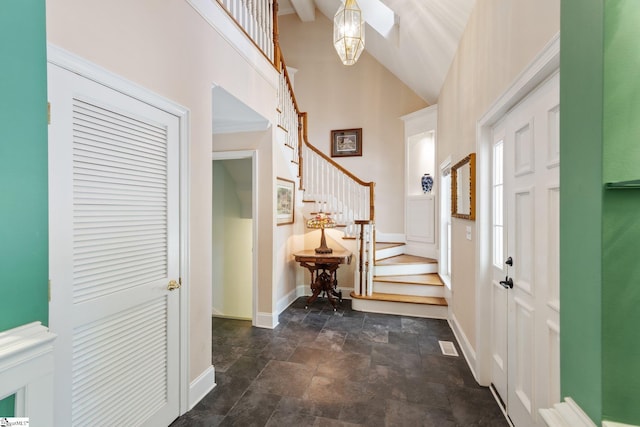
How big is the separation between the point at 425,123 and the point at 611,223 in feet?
14.6

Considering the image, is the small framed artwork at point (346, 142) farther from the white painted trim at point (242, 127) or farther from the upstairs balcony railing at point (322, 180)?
the white painted trim at point (242, 127)

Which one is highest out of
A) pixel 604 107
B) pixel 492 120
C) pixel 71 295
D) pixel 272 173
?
pixel 492 120

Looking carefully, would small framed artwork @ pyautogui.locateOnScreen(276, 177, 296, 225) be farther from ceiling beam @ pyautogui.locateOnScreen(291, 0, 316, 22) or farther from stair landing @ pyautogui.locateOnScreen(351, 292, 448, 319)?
ceiling beam @ pyautogui.locateOnScreen(291, 0, 316, 22)

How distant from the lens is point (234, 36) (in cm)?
246

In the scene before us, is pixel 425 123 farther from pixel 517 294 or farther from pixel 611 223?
pixel 611 223

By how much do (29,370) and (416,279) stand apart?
4.02m

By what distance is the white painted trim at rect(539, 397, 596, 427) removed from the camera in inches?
28.8

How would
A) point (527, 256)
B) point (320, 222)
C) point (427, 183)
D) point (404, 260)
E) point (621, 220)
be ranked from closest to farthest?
point (621, 220), point (527, 256), point (320, 222), point (404, 260), point (427, 183)

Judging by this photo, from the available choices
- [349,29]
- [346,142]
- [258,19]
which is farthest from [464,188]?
[346,142]

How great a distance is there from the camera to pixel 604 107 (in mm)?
682

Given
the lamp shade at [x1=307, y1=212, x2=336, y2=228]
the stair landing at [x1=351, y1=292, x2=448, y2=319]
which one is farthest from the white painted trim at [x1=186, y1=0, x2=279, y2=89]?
the stair landing at [x1=351, y1=292, x2=448, y2=319]

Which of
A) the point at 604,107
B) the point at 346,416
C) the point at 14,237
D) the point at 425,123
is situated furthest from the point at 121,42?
the point at 425,123

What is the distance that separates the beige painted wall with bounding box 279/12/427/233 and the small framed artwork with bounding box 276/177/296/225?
176 centimetres

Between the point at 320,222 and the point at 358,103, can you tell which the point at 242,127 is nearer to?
the point at 320,222
